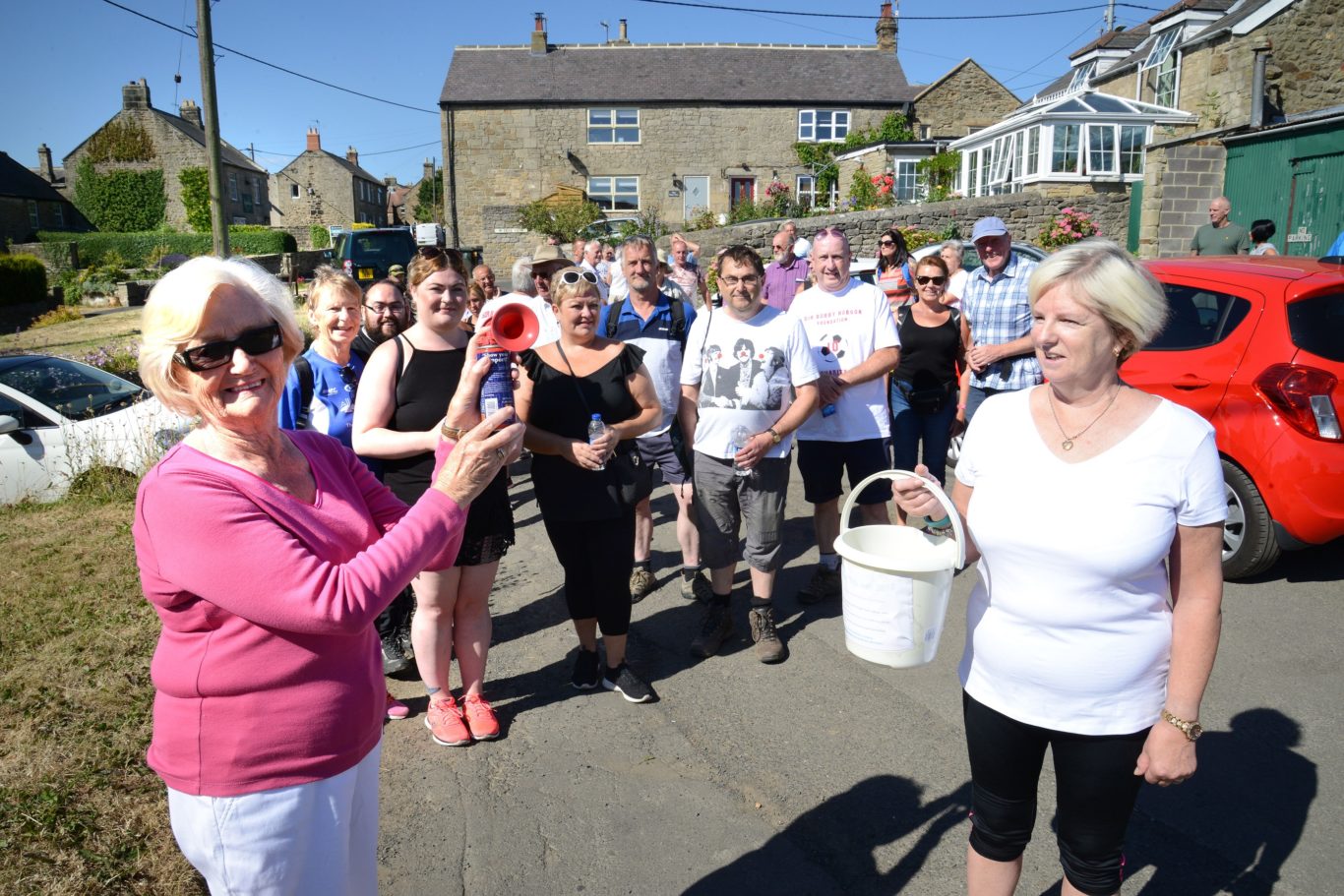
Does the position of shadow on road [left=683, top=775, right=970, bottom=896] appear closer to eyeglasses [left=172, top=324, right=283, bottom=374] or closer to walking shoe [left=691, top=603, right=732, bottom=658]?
walking shoe [left=691, top=603, right=732, bottom=658]

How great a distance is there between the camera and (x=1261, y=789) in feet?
10.4

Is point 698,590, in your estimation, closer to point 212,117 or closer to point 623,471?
point 623,471

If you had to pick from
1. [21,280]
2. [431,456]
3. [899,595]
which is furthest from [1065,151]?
[21,280]

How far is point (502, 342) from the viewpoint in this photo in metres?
2.97

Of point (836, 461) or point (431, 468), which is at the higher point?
point (431, 468)

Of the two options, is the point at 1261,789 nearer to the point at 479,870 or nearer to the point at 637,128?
the point at 479,870

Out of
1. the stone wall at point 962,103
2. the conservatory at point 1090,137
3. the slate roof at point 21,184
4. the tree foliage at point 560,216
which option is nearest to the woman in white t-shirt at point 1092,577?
the conservatory at point 1090,137

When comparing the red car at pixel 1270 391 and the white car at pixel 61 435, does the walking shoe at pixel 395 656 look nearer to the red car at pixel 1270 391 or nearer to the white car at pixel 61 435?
the white car at pixel 61 435

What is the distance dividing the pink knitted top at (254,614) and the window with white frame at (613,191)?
37.5m

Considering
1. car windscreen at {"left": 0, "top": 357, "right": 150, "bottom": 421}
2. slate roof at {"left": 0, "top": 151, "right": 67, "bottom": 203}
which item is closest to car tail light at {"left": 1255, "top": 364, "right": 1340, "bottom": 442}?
car windscreen at {"left": 0, "top": 357, "right": 150, "bottom": 421}

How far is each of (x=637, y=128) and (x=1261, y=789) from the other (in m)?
37.6

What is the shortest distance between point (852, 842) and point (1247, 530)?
3.39 metres

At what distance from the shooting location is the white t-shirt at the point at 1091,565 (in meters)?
1.97

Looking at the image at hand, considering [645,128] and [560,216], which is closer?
[560,216]
